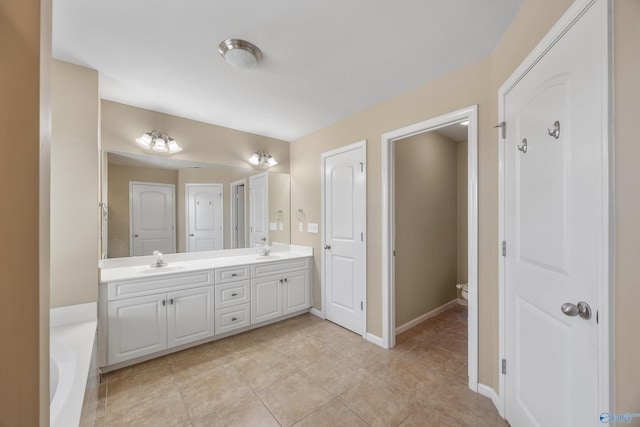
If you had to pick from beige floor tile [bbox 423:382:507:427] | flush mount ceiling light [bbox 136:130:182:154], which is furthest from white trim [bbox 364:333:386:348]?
flush mount ceiling light [bbox 136:130:182:154]

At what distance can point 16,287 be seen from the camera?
43 centimetres

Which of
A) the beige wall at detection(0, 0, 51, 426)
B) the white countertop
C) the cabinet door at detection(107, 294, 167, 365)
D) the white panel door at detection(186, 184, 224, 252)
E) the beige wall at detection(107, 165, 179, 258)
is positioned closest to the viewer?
the beige wall at detection(0, 0, 51, 426)

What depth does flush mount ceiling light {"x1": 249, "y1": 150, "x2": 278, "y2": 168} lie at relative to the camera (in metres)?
3.32

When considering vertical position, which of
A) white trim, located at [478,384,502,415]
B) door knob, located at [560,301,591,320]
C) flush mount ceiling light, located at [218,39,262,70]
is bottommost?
white trim, located at [478,384,502,415]

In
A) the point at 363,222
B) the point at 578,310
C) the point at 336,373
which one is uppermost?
the point at 363,222

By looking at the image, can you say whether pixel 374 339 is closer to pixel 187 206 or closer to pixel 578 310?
pixel 578 310

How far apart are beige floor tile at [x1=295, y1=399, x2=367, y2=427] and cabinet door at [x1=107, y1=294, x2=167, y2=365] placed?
1490 mm

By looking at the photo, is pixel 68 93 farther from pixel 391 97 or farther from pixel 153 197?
pixel 391 97

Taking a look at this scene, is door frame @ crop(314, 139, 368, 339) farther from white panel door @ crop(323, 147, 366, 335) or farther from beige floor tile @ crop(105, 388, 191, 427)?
beige floor tile @ crop(105, 388, 191, 427)

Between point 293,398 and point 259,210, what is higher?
point 259,210

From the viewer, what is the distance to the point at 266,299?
114 inches

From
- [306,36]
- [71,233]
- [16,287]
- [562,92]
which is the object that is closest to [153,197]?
[71,233]

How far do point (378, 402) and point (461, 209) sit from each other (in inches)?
118

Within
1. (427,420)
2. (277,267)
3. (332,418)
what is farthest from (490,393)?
(277,267)
